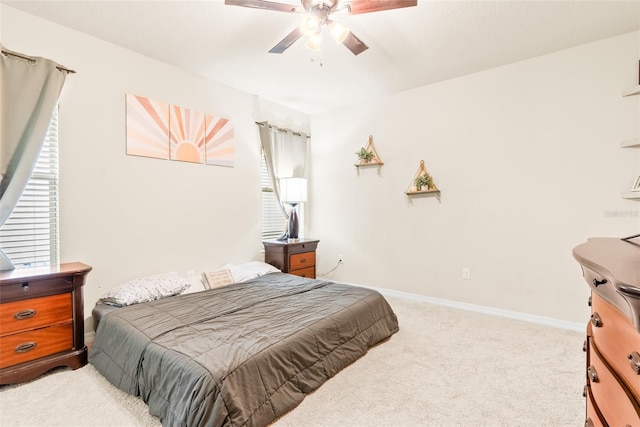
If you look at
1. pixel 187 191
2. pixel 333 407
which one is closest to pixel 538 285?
pixel 333 407

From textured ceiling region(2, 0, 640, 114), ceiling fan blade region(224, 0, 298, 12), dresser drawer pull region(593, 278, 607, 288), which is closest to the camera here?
dresser drawer pull region(593, 278, 607, 288)

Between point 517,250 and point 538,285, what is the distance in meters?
0.38

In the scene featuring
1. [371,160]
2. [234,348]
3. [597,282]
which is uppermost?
[371,160]

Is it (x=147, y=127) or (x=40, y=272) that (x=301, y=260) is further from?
(x=40, y=272)

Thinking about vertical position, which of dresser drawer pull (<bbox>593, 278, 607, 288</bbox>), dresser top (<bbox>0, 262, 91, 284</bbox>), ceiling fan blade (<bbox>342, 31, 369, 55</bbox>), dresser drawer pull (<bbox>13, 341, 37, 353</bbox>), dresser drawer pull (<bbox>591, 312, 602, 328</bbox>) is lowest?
dresser drawer pull (<bbox>13, 341, 37, 353</bbox>)

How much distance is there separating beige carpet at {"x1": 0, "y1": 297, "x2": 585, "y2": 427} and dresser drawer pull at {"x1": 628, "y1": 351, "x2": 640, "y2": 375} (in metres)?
1.23

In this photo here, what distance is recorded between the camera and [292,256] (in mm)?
3926

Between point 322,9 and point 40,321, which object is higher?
point 322,9

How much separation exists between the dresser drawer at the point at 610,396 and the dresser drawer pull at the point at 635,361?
92 mm

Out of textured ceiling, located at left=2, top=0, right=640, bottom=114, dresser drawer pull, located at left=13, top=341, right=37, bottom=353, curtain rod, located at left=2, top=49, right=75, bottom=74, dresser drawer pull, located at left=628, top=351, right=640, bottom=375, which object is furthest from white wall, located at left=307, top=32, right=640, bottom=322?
dresser drawer pull, located at left=13, top=341, right=37, bottom=353

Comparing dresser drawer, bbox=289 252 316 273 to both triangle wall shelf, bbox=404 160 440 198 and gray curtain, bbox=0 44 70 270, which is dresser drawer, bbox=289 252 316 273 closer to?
triangle wall shelf, bbox=404 160 440 198

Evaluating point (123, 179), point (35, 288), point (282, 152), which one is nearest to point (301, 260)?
point (282, 152)

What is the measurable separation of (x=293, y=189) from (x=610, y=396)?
11.7 ft

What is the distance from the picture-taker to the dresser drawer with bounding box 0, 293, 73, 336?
78.0 inches
